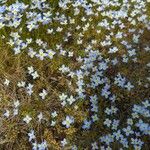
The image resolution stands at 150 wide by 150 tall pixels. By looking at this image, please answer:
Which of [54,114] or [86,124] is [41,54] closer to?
[54,114]

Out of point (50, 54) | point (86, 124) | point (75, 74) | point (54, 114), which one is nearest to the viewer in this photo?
point (86, 124)

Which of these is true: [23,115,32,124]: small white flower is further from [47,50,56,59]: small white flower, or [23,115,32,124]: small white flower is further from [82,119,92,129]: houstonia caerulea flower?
[47,50,56,59]: small white flower

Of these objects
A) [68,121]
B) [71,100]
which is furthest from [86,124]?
→ [71,100]

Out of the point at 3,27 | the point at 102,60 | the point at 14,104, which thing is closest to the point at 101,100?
the point at 102,60

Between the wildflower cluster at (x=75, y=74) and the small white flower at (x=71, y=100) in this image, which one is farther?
the small white flower at (x=71, y=100)

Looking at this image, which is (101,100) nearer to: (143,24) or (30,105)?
(30,105)

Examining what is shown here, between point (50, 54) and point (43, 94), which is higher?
point (50, 54)

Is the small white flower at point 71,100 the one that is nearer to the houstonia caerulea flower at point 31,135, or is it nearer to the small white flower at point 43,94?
the small white flower at point 43,94

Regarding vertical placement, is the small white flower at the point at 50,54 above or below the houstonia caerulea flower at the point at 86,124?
above

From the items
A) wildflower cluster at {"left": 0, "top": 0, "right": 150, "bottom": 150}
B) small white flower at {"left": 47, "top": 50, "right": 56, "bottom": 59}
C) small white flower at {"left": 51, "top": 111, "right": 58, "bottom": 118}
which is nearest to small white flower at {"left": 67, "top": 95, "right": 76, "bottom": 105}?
wildflower cluster at {"left": 0, "top": 0, "right": 150, "bottom": 150}

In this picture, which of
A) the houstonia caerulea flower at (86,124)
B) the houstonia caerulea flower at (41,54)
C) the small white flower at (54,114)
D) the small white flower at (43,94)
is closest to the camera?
the houstonia caerulea flower at (86,124)

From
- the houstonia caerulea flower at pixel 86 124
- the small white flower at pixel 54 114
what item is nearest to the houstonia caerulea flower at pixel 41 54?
the small white flower at pixel 54 114
